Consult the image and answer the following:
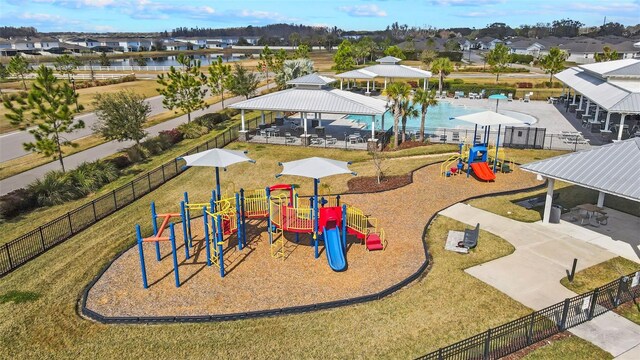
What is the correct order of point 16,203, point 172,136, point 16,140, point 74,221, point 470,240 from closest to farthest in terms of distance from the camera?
point 470,240 < point 74,221 < point 16,203 < point 172,136 < point 16,140

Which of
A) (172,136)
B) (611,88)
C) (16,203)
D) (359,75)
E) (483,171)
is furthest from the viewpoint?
(359,75)

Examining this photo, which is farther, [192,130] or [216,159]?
[192,130]

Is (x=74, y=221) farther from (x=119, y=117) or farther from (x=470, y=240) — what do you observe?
(x=470, y=240)

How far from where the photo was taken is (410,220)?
63.4 feet

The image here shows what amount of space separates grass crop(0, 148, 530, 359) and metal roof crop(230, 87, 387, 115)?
58.9 feet

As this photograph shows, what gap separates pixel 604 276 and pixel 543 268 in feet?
6.16

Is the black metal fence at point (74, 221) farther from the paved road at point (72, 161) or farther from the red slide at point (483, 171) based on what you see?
the red slide at point (483, 171)

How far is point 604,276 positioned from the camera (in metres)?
14.6

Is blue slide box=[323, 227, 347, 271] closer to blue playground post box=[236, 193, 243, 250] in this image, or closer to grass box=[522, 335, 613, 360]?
blue playground post box=[236, 193, 243, 250]

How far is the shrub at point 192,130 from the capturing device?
124 feet

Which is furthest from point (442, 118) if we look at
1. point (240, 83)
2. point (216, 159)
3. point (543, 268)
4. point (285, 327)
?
point (285, 327)

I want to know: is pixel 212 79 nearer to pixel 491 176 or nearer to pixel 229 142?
pixel 229 142

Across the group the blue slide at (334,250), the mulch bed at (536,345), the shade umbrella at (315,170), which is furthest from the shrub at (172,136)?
the mulch bed at (536,345)

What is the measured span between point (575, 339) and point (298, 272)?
850 cm
